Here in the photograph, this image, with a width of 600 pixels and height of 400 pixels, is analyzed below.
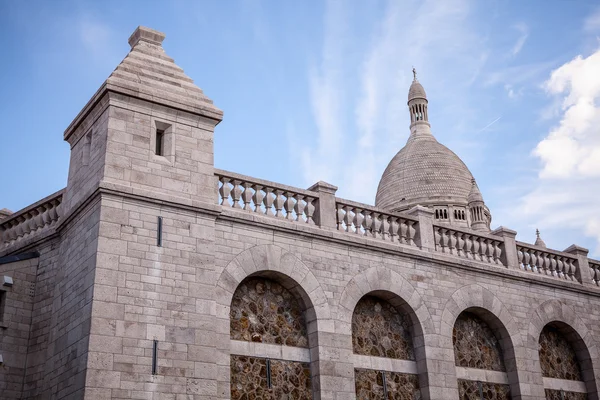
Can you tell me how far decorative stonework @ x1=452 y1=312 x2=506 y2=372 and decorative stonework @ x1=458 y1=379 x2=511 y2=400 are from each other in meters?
0.43

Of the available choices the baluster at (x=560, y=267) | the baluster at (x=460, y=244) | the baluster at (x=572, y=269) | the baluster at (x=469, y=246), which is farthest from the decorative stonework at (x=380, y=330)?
the baluster at (x=572, y=269)

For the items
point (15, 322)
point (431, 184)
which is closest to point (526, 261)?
point (15, 322)

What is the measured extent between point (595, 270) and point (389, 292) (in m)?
8.58

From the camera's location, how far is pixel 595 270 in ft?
76.3

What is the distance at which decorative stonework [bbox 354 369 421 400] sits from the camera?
55.5 ft

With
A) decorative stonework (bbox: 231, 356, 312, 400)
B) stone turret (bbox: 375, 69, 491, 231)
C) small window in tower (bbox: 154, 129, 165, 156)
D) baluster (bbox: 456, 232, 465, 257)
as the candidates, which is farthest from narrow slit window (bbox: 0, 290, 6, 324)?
stone turret (bbox: 375, 69, 491, 231)

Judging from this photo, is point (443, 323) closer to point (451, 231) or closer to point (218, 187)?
point (451, 231)

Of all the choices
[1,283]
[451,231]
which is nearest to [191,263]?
[1,283]

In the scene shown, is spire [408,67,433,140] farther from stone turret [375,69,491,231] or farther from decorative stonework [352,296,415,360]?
decorative stonework [352,296,415,360]

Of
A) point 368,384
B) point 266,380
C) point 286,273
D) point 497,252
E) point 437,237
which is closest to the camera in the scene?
point 266,380

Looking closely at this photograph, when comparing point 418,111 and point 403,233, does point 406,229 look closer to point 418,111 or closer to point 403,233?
point 403,233

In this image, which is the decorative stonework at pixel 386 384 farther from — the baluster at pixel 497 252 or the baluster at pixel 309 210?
the baluster at pixel 497 252

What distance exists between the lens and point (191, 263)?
15.0 metres

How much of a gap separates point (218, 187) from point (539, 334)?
9581 millimetres
